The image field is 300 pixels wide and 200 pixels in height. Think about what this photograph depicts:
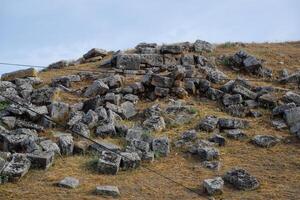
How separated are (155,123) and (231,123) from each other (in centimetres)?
188

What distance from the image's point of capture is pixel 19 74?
56.1 feet

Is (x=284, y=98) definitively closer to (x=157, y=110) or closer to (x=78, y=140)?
(x=157, y=110)

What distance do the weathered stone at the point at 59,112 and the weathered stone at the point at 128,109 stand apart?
4.72ft

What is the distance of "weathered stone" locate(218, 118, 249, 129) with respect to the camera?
45.3 ft

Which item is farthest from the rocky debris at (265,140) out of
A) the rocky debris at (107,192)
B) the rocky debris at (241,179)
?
the rocky debris at (107,192)

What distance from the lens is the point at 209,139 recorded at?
43.0 feet

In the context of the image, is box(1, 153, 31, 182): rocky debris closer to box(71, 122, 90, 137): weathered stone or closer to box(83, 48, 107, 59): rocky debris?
box(71, 122, 90, 137): weathered stone

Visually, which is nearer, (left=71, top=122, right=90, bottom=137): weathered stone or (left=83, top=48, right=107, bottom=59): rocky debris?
(left=71, top=122, right=90, bottom=137): weathered stone

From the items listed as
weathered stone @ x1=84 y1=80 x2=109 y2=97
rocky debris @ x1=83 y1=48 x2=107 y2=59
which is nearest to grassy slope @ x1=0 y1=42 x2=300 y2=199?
weathered stone @ x1=84 y1=80 x2=109 y2=97

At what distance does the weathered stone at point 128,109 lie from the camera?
1438cm

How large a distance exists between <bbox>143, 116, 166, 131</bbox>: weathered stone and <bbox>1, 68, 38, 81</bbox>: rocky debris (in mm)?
5018

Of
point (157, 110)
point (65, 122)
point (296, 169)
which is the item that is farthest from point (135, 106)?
point (296, 169)

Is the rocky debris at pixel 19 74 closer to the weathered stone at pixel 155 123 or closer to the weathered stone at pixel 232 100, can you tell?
the weathered stone at pixel 155 123

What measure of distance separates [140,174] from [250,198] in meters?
2.26
